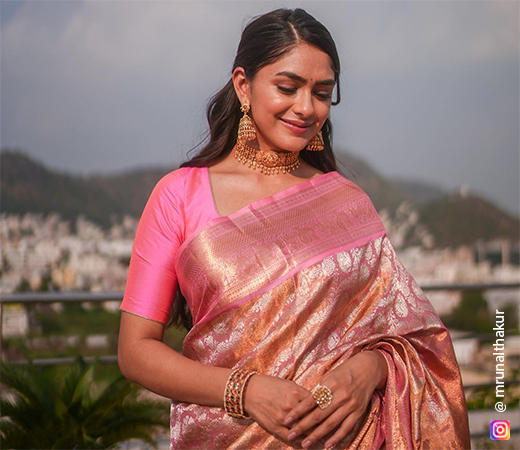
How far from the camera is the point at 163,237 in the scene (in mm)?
1523

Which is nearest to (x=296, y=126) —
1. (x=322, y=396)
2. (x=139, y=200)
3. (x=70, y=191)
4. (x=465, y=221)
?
(x=322, y=396)

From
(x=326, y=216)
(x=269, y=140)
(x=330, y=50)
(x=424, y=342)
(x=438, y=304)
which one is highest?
(x=330, y=50)

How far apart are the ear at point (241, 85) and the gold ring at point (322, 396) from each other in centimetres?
72

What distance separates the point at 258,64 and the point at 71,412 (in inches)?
77.1

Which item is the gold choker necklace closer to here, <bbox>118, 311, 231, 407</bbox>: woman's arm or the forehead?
the forehead

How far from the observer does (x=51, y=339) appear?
74.6ft

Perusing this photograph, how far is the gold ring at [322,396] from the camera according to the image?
1.37 metres

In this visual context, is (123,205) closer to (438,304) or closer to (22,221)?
(22,221)

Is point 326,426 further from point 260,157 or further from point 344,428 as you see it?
point 260,157

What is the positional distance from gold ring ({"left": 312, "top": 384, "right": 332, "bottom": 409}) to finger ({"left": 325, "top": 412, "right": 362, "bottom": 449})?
7 cm

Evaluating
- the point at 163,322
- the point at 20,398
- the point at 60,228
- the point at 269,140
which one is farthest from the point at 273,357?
the point at 60,228

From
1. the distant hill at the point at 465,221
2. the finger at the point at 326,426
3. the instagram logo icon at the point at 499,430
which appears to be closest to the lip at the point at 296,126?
the finger at the point at 326,426

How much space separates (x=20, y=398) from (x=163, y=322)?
1.67 metres

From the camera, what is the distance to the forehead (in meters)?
1.51
